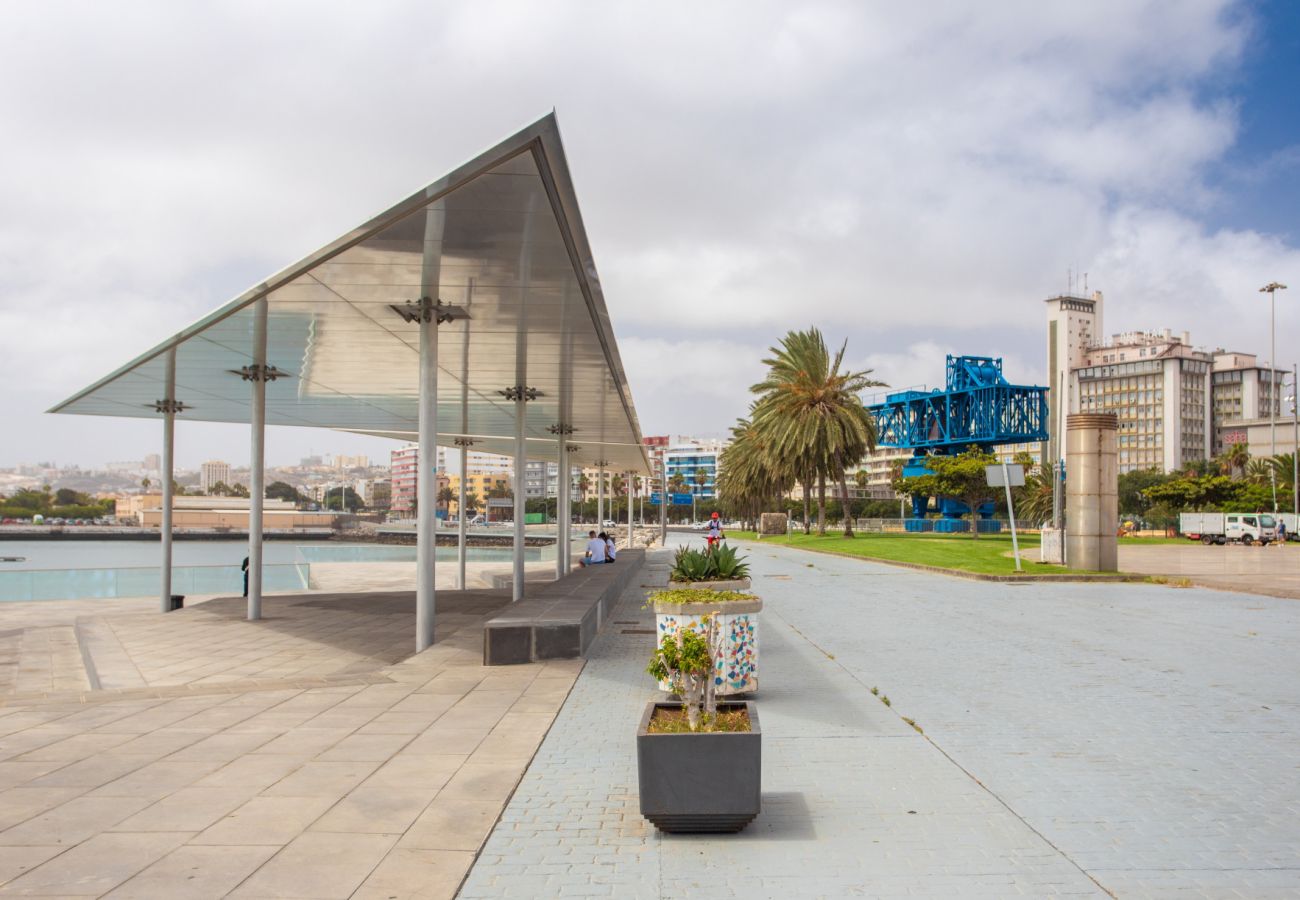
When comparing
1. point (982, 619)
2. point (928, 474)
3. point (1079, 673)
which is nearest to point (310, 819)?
point (1079, 673)

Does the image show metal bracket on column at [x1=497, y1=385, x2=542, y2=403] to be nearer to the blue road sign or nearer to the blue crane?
the blue crane

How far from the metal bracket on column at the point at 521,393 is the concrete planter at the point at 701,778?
44.0 feet

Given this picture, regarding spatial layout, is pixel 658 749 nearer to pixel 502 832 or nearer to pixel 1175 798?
pixel 502 832

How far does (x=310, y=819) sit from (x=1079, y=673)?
7.84 metres

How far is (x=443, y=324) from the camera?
1288 centimetres

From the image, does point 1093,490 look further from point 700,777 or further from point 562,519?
point 700,777

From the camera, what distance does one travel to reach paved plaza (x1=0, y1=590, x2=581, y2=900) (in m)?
4.21

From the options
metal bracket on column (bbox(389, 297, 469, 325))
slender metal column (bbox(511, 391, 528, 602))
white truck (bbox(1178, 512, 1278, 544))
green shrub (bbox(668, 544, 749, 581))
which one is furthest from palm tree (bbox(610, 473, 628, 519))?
green shrub (bbox(668, 544, 749, 581))

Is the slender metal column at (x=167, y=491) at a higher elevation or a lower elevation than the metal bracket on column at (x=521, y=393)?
lower

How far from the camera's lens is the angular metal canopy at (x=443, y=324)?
7480mm

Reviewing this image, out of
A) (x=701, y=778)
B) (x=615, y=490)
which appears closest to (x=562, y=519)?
(x=701, y=778)

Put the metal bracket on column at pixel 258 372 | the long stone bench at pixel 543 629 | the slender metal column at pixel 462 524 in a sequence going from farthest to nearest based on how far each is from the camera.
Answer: the slender metal column at pixel 462 524
the metal bracket on column at pixel 258 372
the long stone bench at pixel 543 629

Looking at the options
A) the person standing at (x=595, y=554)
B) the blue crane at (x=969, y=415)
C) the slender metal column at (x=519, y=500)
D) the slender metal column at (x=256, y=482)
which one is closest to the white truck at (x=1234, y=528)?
the blue crane at (x=969, y=415)

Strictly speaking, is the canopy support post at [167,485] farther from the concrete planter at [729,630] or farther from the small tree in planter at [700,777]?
the small tree in planter at [700,777]
